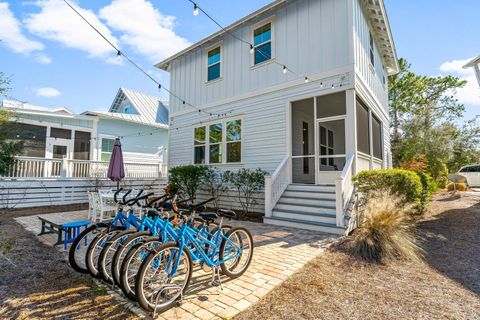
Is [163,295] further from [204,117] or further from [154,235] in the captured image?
[204,117]

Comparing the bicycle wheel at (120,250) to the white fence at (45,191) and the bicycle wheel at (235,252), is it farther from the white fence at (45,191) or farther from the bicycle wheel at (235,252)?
the white fence at (45,191)

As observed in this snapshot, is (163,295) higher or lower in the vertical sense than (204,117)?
lower

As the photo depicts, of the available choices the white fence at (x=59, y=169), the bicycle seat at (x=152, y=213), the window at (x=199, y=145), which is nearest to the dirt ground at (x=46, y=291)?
the bicycle seat at (x=152, y=213)

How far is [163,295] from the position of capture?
109 inches

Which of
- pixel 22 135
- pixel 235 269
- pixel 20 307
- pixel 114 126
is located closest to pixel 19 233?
pixel 20 307

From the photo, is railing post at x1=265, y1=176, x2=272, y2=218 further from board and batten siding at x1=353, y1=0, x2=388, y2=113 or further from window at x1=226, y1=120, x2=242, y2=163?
board and batten siding at x1=353, y1=0, x2=388, y2=113

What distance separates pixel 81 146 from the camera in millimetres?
13953

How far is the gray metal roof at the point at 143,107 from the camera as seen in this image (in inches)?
630

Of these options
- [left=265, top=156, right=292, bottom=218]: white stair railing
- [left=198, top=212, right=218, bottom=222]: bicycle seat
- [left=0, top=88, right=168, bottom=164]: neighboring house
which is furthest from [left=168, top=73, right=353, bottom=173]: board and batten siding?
[left=0, top=88, right=168, bottom=164]: neighboring house

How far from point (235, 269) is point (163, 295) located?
109 cm

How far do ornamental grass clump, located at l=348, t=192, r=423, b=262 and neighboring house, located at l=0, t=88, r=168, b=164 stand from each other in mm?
13330

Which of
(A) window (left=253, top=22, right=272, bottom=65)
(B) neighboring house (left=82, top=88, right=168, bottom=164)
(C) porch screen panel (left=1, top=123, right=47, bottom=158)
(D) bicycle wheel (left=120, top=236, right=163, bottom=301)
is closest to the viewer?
(D) bicycle wheel (left=120, top=236, right=163, bottom=301)

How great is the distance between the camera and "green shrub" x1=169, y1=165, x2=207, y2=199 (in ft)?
31.6

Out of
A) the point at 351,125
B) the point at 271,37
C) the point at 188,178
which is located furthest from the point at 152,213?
the point at 271,37
